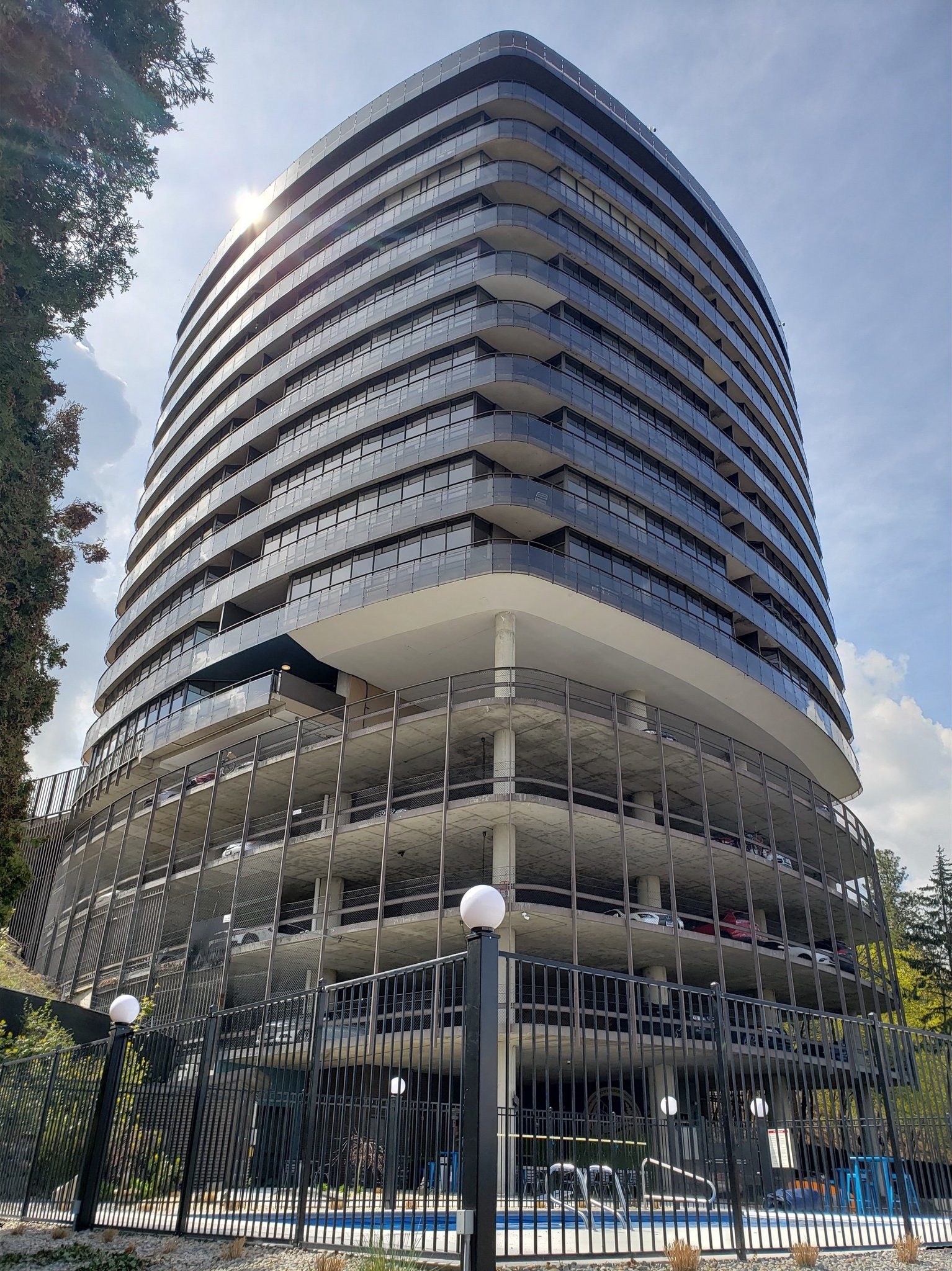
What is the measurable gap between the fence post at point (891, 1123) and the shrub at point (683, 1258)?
3.93 metres

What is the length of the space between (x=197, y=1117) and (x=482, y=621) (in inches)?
979

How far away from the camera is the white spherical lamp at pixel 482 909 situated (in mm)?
7789

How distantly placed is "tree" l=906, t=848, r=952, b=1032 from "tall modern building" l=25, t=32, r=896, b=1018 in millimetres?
Result: 12281

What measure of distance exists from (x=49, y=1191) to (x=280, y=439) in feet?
116

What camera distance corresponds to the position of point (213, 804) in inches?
1473

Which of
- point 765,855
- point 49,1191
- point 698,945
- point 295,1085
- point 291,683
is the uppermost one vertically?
point 291,683

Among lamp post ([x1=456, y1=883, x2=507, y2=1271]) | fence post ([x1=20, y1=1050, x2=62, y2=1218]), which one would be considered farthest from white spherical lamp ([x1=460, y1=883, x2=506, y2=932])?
fence post ([x1=20, y1=1050, x2=62, y2=1218])

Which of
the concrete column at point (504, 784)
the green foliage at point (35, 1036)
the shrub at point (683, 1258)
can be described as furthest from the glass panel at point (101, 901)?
the shrub at point (683, 1258)

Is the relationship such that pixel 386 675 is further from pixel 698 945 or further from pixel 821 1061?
pixel 821 1061

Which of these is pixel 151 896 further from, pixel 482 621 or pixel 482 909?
pixel 482 909

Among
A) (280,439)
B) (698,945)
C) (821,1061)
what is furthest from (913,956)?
(821,1061)

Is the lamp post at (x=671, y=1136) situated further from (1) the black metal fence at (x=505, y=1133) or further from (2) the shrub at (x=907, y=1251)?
(2) the shrub at (x=907, y=1251)

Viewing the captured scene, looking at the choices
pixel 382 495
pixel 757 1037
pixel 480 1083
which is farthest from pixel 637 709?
pixel 480 1083

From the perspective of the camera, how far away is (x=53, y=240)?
13.7 metres
